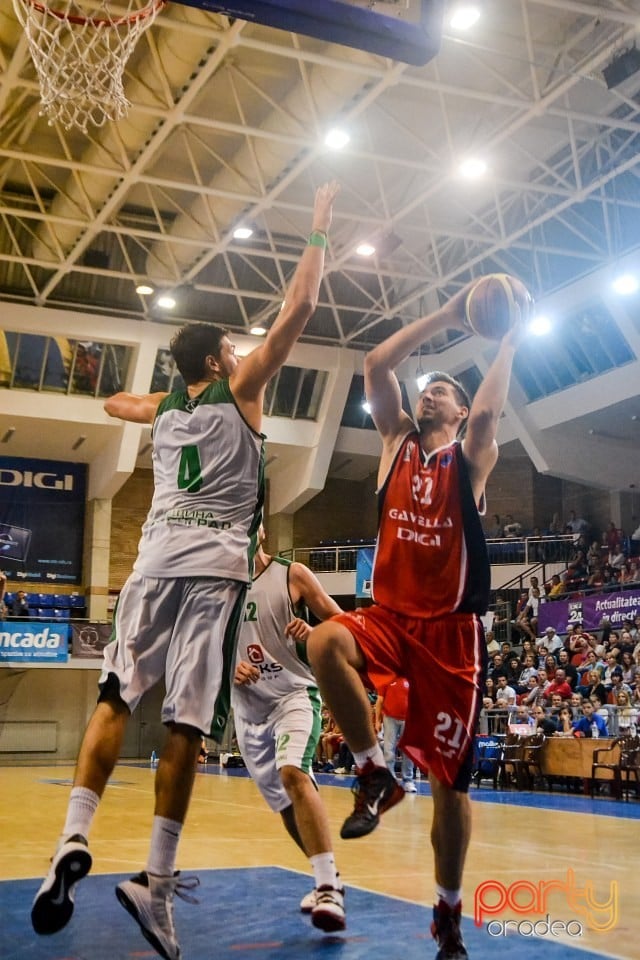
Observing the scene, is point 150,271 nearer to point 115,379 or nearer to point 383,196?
point 115,379

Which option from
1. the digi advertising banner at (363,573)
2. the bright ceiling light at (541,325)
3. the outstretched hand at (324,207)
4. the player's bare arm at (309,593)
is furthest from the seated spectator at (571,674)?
the outstretched hand at (324,207)

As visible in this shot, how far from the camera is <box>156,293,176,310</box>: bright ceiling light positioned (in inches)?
990

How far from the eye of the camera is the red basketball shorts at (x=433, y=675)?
415 centimetres

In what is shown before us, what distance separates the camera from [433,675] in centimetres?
424

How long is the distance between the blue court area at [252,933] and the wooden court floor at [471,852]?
45mm

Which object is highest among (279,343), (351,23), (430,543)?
(351,23)

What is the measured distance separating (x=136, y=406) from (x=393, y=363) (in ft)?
3.85

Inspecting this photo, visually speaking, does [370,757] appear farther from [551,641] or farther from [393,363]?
[551,641]

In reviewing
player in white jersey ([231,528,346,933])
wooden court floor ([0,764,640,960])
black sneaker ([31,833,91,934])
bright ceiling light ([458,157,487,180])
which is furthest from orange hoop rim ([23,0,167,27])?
bright ceiling light ([458,157,487,180])

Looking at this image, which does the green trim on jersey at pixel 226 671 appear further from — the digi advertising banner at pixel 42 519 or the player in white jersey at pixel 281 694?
the digi advertising banner at pixel 42 519

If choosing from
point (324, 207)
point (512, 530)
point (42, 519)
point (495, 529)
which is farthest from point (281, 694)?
point (42, 519)

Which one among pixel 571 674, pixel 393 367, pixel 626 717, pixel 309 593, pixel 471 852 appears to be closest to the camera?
pixel 393 367

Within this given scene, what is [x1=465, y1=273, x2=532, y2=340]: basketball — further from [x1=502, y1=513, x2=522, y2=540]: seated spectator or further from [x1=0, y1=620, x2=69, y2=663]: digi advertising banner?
[x1=502, y1=513, x2=522, y2=540]: seated spectator

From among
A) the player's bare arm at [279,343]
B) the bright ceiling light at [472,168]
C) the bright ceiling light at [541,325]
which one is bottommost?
the player's bare arm at [279,343]
